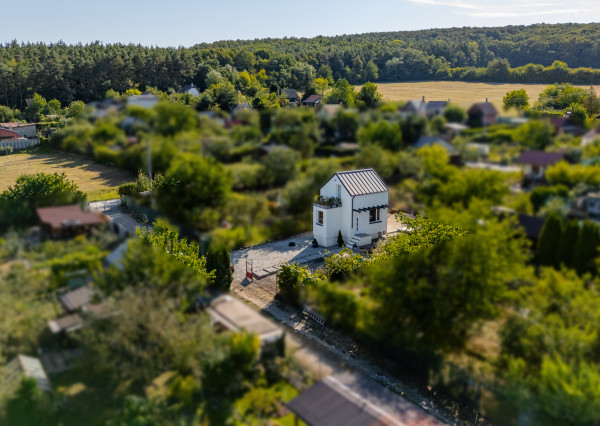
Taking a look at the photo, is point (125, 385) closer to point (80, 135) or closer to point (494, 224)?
point (80, 135)

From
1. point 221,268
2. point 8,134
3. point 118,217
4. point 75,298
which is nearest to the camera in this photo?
point 75,298

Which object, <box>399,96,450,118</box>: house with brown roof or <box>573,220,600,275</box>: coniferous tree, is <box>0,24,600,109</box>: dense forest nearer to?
<box>399,96,450,118</box>: house with brown roof

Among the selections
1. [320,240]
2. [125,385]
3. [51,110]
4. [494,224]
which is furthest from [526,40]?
[125,385]

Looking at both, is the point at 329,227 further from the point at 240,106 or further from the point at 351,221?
the point at 240,106

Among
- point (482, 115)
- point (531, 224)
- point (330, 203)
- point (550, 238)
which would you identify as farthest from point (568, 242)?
point (330, 203)

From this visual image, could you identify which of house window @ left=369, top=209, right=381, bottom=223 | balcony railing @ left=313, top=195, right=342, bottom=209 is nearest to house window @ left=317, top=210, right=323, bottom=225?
balcony railing @ left=313, top=195, right=342, bottom=209

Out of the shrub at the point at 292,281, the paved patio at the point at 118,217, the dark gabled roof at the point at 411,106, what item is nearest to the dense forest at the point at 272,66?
the paved patio at the point at 118,217
